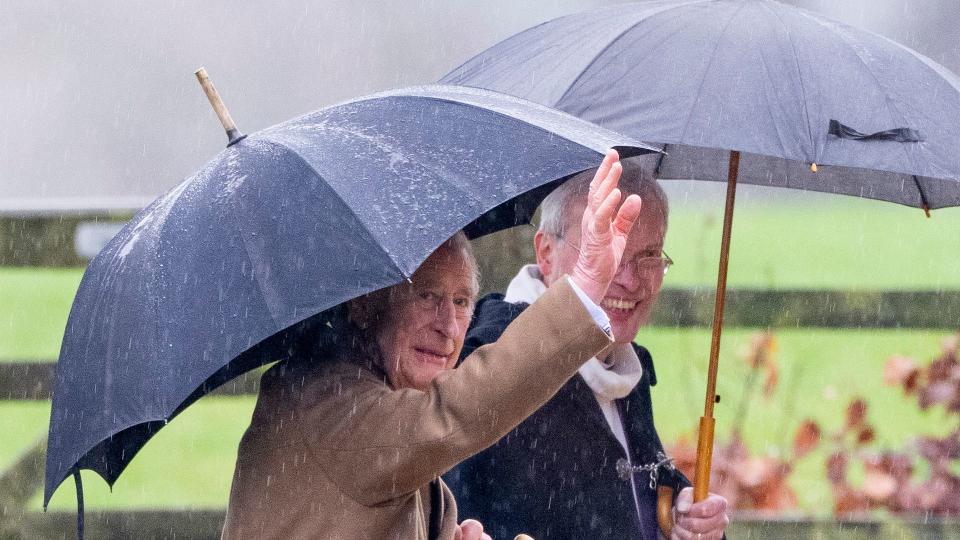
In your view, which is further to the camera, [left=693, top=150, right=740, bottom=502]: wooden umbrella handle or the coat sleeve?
[left=693, top=150, right=740, bottom=502]: wooden umbrella handle

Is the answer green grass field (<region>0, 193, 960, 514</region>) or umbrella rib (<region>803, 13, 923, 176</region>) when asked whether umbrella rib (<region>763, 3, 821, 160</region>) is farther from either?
green grass field (<region>0, 193, 960, 514</region>)

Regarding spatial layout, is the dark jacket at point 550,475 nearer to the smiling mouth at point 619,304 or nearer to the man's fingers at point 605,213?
the smiling mouth at point 619,304

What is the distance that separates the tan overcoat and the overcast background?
846cm

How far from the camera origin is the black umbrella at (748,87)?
8.13 feet

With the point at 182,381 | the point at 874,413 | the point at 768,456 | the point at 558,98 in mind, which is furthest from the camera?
the point at 874,413

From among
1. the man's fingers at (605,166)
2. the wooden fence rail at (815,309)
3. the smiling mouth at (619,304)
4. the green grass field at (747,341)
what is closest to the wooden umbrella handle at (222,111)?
the man's fingers at (605,166)

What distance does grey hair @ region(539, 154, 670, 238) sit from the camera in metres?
2.79

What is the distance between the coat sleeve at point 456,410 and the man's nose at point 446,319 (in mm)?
198

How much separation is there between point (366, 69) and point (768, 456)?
7727 mm

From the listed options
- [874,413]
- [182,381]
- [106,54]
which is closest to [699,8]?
[182,381]

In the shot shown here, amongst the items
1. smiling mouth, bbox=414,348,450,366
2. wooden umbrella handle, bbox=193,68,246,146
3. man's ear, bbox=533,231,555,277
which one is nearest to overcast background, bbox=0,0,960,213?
man's ear, bbox=533,231,555,277

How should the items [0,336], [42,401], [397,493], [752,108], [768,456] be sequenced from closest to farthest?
[397,493] → [752,108] → [42,401] → [768,456] → [0,336]

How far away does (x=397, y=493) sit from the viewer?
1967 millimetres

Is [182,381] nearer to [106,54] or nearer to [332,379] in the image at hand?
[332,379]
